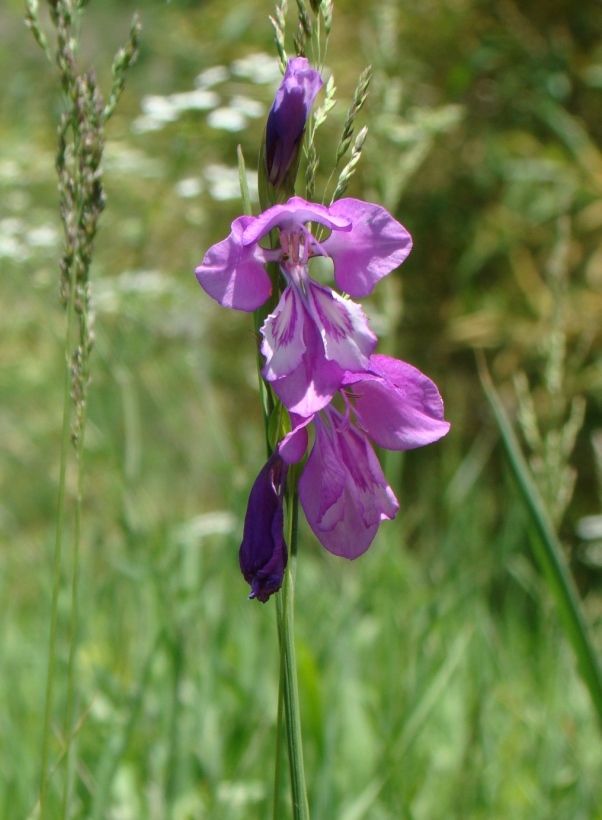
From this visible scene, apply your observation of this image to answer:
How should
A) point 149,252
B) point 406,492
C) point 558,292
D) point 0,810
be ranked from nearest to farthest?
point 558,292, point 0,810, point 406,492, point 149,252

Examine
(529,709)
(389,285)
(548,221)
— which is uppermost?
(548,221)

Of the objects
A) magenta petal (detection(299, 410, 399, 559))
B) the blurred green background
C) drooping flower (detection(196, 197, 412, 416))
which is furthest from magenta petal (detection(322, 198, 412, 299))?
the blurred green background

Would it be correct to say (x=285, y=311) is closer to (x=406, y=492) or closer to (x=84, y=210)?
(x=84, y=210)

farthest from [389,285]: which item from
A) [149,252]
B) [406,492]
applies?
[149,252]

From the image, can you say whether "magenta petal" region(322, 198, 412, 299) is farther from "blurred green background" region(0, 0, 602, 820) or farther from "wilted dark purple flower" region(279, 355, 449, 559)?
"blurred green background" region(0, 0, 602, 820)

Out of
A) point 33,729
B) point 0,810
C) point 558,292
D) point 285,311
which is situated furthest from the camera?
point 33,729

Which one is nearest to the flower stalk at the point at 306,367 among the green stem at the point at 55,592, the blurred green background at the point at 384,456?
the green stem at the point at 55,592

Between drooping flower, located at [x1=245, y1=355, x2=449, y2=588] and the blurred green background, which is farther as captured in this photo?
the blurred green background

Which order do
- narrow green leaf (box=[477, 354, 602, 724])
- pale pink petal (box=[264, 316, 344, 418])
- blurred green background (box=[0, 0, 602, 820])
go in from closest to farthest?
pale pink petal (box=[264, 316, 344, 418]) < narrow green leaf (box=[477, 354, 602, 724]) < blurred green background (box=[0, 0, 602, 820])
